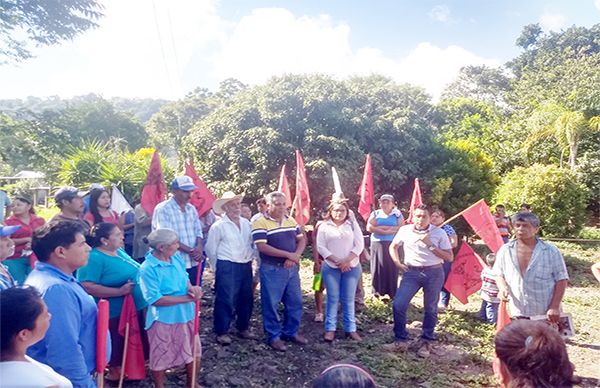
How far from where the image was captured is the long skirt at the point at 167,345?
3871mm

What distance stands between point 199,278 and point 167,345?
1.20m

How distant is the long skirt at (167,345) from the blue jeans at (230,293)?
4.15ft

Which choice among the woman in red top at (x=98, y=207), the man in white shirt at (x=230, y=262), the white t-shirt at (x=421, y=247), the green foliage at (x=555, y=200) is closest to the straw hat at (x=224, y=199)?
the man in white shirt at (x=230, y=262)

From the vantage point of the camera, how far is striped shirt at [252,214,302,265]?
527 cm

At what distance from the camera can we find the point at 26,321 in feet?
6.95

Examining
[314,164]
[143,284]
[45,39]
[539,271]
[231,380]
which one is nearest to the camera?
[143,284]

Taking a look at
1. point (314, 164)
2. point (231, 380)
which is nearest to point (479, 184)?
point (314, 164)

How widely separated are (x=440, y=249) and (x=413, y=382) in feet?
4.80

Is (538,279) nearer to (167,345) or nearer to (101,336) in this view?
(167,345)

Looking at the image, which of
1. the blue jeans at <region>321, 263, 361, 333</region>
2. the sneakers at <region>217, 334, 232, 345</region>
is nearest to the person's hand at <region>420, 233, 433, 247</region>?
the blue jeans at <region>321, 263, 361, 333</region>

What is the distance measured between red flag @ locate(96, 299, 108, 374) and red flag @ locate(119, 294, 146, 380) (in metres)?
1.22

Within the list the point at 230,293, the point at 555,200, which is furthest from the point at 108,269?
the point at 555,200

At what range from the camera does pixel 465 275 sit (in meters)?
7.17

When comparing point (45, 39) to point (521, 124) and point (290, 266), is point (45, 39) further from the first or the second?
point (521, 124)
